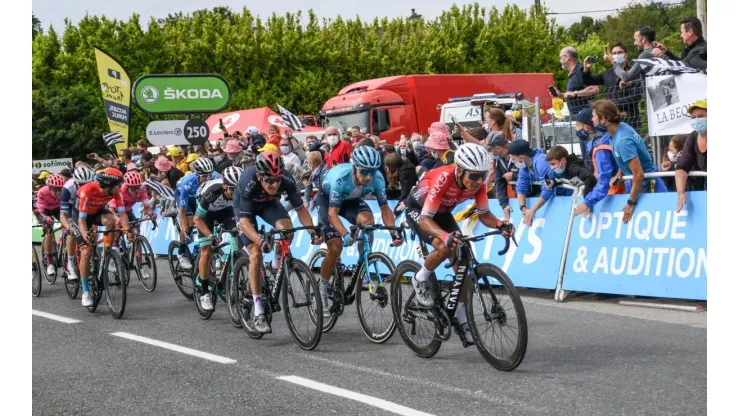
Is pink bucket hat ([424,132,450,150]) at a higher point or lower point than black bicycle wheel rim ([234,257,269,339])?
higher

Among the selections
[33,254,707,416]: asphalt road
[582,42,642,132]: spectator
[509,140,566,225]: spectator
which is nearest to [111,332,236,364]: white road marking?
[33,254,707,416]: asphalt road

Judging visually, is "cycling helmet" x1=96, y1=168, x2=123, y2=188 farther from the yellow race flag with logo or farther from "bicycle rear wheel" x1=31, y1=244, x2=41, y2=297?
the yellow race flag with logo

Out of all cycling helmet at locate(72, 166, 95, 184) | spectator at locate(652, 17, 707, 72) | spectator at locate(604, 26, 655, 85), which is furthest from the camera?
cycling helmet at locate(72, 166, 95, 184)

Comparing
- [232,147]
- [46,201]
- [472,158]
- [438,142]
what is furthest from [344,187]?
[46,201]

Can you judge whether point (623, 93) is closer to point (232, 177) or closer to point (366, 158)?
point (366, 158)

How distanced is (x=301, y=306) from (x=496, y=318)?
2254mm

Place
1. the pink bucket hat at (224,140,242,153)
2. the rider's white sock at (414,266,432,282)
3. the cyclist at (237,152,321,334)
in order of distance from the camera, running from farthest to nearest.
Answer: the pink bucket hat at (224,140,242,153), the cyclist at (237,152,321,334), the rider's white sock at (414,266,432,282)

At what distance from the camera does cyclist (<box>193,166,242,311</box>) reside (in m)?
10.8

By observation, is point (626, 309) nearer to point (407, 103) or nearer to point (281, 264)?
point (281, 264)

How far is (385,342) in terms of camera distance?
8.80 m

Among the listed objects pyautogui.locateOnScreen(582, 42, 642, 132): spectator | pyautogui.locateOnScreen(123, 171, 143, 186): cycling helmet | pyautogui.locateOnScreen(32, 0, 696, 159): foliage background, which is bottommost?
pyautogui.locateOnScreen(123, 171, 143, 186): cycling helmet

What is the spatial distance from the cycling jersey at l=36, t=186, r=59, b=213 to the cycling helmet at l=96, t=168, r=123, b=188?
347cm

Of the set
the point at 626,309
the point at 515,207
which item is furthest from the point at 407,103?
the point at 626,309
